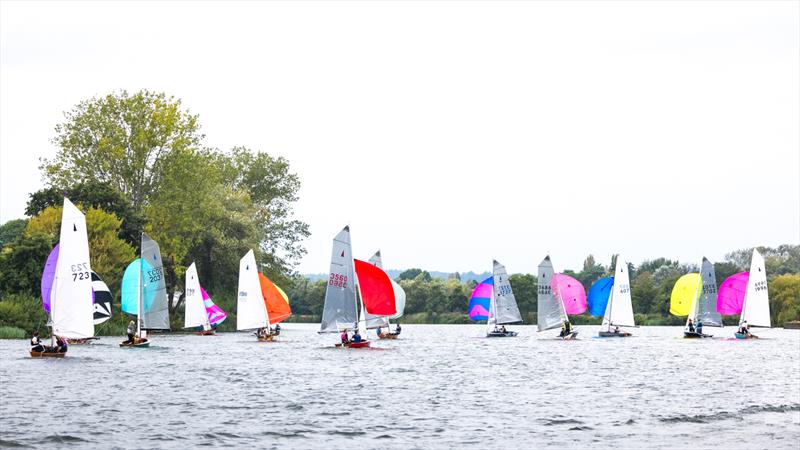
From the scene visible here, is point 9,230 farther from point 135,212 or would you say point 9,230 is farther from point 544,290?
point 544,290

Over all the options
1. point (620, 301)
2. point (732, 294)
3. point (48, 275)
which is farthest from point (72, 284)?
point (732, 294)

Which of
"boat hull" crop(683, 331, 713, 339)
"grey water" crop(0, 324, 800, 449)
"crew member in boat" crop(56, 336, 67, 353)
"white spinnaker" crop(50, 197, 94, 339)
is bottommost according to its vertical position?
"grey water" crop(0, 324, 800, 449)

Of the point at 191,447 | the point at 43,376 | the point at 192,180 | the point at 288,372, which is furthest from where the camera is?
the point at 192,180

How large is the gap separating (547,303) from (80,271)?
41324mm

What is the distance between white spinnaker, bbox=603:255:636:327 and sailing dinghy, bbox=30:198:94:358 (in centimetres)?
4756

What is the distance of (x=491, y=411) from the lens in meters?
35.0

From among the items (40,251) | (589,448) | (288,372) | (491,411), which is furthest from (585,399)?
(40,251)

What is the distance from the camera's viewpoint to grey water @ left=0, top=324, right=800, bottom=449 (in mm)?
28703

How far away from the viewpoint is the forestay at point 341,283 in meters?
61.4

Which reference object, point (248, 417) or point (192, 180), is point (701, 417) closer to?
point (248, 417)

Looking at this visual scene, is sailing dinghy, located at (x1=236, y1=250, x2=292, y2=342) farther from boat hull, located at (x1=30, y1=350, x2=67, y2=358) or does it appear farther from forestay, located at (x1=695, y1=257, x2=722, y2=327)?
forestay, located at (x1=695, y1=257, x2=722, y2=327)

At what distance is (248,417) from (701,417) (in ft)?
44.8

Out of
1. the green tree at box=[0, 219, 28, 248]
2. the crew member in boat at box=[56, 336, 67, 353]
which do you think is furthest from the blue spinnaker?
the green tree at box=[0, 219, 28, 248]

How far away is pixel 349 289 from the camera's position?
202 ft
